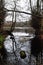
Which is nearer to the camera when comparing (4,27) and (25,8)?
(4,27)

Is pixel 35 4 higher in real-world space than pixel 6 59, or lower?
higher

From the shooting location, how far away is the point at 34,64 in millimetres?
6488

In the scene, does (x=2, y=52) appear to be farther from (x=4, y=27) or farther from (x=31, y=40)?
(x=31, y=40)

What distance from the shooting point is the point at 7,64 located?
253 inches

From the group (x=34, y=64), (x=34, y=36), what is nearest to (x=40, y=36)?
(x=34, y=36)

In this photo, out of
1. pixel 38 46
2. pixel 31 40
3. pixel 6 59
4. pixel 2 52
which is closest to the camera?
pixel 6 59

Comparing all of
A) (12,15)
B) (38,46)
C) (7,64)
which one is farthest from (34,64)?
(12,15)

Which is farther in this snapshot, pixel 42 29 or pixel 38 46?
pixel 42 29

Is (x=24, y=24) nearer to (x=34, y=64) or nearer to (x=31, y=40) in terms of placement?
(x=31, y=40)

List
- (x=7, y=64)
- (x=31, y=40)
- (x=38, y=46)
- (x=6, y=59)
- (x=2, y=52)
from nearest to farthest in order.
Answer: (x=7, y=64), (x=6, y=59), (x=2, y=52), (x=38, y=46), (x=31, y=40)

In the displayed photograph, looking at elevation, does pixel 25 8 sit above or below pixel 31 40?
above

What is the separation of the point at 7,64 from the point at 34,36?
4.29 meters

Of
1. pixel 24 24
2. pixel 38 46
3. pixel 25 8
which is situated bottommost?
pixel 38 46

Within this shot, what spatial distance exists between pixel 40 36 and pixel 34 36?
338 millimetres
